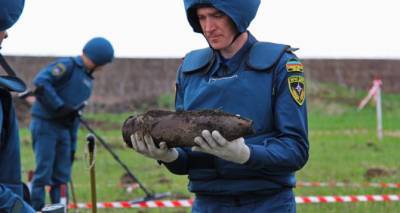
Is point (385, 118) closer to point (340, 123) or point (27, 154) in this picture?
point (340, 123)

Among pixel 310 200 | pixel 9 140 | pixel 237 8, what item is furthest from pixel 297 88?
pixel 310 200

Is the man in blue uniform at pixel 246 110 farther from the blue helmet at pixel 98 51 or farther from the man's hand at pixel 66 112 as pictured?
the blue helmet at pixel 98 51

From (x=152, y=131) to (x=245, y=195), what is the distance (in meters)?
0.51

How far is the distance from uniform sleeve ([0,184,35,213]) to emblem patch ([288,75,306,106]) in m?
1.19

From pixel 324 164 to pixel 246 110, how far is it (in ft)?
27.4

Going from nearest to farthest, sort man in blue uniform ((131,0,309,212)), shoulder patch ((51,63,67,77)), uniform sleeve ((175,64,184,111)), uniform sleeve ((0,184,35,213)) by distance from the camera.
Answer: uniform sleeve ((0,184,35,213))
man in blue uniform ((131,0,309,212))
uniform sleeve ((175,64,184,111))
shoulder patch ((51,63,67,77))

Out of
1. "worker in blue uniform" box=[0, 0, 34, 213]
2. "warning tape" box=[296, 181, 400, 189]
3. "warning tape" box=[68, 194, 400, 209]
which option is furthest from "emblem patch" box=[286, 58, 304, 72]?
"warning tape" box=[296, 181, 400, 189]

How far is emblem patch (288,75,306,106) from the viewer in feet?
10.5

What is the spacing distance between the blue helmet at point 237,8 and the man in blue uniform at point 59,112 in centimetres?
483

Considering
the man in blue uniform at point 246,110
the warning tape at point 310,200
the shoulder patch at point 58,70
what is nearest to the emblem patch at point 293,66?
the man in blue uniform at point 246,110

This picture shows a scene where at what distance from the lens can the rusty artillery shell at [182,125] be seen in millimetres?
2930

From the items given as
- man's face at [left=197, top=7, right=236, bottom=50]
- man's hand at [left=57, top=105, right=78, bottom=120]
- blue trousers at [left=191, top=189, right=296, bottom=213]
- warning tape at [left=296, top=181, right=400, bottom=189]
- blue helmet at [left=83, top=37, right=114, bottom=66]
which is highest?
man's face at [left=197, top=7, right=236, bottom=50]

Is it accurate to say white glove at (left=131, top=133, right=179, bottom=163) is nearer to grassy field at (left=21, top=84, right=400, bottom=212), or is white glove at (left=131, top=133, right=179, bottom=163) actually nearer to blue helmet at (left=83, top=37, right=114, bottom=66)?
grassy field at (left=21, top=84, right=400, bottom=212)

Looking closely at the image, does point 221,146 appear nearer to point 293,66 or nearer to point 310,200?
point 293,66
